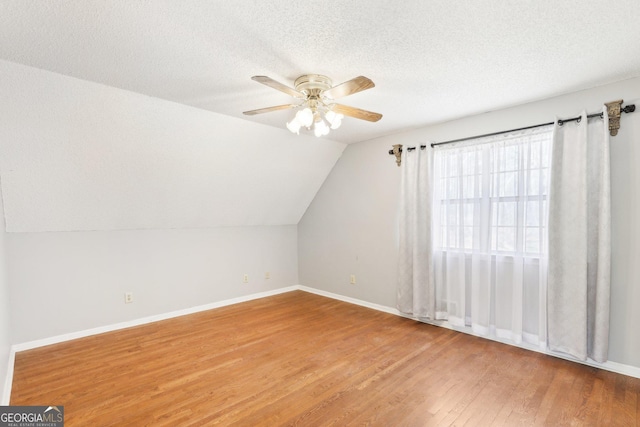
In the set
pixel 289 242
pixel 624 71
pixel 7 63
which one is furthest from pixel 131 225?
pixel 624 71

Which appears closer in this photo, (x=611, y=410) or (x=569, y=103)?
(x=611, y=410)

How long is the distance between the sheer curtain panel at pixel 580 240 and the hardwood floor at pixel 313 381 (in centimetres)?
30

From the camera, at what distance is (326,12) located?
1597mm

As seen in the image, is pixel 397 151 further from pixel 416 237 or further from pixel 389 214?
pixel 416 237

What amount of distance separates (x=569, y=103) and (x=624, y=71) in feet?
1.39

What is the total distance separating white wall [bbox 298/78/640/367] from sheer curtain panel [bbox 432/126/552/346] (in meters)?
0.25

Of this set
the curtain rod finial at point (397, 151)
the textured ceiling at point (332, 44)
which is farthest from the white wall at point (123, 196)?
the curtain rod finial at point (397, 151)

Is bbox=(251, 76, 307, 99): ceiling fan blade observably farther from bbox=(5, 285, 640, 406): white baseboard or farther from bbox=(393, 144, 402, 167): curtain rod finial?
bbox=(5, 285, 640, 406): white baseboard

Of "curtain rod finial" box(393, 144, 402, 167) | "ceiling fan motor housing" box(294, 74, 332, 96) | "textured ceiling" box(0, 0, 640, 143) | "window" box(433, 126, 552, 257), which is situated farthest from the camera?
"curtain rod finial" box(393, 144, 402, 167)

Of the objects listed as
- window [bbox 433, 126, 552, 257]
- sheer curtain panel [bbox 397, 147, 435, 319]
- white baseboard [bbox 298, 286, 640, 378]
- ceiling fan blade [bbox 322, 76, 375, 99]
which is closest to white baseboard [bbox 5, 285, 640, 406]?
white baseboard [bbox 298, 286, 640, 378]

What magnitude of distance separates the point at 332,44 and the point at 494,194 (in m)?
2.30

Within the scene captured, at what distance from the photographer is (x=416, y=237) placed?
3.70 metres

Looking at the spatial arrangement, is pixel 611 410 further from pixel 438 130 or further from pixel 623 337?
pixel 438 130

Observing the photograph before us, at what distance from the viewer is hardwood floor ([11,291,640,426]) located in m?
2.03
